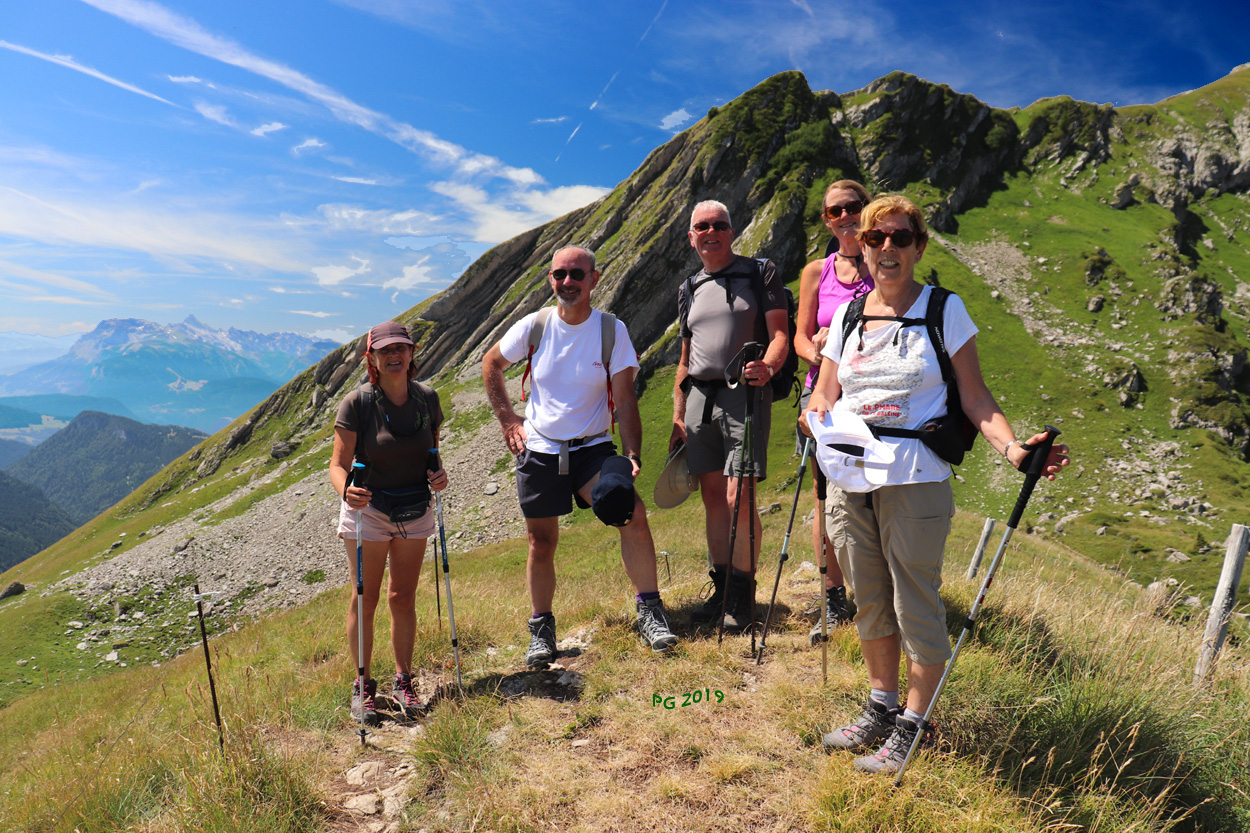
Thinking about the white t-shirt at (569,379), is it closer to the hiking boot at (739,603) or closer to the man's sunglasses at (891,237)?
the hiking boot at (739,603)

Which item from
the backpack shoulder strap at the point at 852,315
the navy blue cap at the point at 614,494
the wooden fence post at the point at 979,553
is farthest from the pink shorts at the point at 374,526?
the wooden fence post at the point at 979,553

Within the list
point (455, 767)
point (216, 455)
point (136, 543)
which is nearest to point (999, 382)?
point (455, 767)

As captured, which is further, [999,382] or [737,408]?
[999,382]

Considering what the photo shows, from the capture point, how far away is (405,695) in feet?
16.6

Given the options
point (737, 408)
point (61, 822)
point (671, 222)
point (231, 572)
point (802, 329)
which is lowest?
point (231, 572)

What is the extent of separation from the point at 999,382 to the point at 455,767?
51.0 m

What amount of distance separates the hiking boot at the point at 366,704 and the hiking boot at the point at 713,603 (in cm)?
319

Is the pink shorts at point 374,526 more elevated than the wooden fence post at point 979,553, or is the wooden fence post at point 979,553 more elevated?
the wooden fence post at point 979,553

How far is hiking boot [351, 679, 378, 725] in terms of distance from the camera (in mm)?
4875

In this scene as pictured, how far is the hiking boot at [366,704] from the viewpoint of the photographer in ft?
16.0

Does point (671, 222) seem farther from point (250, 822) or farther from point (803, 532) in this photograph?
point (250, 822)

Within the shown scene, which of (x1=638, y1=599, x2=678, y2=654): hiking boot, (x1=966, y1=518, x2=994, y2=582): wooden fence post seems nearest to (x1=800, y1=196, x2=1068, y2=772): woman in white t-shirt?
(x1=638, y1=599, x2=678, y2=654): hiking boot

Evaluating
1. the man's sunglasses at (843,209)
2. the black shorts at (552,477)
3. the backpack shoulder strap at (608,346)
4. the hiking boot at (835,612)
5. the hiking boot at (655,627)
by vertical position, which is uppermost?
the man's sunglasses at (843,209)

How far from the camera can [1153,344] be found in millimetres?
50938
